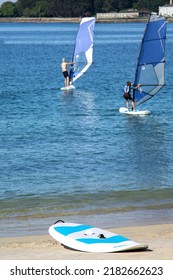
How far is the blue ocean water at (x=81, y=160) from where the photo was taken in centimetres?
2005

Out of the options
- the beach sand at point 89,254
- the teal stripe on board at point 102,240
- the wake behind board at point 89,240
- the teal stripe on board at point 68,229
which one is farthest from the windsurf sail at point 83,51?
the teal stripe on board at point 102,240

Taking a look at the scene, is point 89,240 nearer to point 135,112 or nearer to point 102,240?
point 102,240

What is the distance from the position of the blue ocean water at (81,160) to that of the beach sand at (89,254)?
2.78 feet

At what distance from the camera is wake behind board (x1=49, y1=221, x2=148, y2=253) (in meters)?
14.9

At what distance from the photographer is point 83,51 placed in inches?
1908

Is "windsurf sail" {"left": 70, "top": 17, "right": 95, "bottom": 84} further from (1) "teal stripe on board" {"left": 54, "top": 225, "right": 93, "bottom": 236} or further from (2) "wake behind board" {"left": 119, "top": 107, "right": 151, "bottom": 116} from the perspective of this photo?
(1) "teal stripe on board" {"left": 54, "top": 225, "right": 93, "bottom": 236}

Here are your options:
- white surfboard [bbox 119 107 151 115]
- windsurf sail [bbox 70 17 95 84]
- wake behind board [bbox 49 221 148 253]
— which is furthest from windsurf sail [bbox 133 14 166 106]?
wake behind board [bbox 49 221 148 253]

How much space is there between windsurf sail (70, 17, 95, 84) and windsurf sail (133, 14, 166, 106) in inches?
434

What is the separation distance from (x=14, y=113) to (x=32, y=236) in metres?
20.8

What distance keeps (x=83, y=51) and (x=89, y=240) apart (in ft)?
Answer: 110

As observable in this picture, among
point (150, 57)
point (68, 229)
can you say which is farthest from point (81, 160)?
point (150, 57)

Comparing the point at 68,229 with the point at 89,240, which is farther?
the point at 68,229

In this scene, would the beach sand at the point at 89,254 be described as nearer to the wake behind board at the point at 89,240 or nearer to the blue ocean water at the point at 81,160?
the wake behind board at the point at 89,240

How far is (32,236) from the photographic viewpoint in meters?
17.5
